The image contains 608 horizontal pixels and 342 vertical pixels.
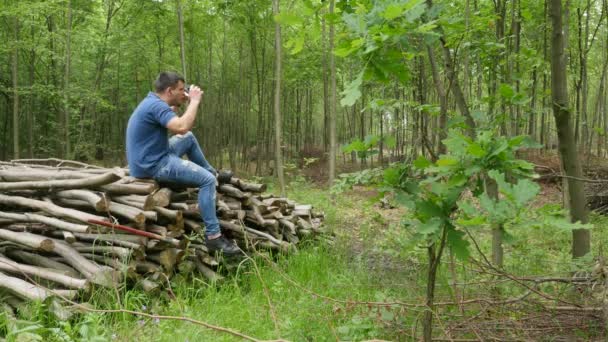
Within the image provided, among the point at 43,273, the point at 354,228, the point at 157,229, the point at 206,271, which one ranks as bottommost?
the point at 354,228

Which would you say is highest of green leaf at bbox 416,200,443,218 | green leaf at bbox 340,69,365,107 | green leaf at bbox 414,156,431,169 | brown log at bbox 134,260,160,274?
green leaf at bbox 340,69,365,107

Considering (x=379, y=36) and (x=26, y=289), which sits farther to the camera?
(x=26, y=289)

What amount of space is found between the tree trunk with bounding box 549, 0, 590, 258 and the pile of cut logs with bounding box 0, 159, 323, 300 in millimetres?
2564

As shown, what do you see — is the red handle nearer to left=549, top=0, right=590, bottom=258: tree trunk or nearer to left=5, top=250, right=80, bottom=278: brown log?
left=5, top=250, right=80, bottom=278: brown log

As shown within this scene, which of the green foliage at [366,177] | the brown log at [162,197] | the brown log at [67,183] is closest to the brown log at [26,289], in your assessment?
the brown log at [67,183]

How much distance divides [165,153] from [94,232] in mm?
1123

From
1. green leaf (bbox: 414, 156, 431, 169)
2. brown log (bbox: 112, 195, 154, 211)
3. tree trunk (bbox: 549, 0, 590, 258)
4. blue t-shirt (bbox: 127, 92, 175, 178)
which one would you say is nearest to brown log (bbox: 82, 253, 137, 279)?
brown log (bbox: 112, 195, 154, 211)

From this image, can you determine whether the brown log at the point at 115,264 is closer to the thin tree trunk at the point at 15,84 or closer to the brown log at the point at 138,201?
the brown log at the point at 138,201

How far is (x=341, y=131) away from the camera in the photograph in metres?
33.8

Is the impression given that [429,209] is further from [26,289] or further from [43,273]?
[43,273]

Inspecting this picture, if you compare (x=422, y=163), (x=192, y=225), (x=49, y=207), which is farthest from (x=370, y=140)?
(x=49, y=207)

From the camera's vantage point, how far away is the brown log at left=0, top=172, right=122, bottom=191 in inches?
182

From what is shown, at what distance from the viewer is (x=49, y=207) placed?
14.9ft

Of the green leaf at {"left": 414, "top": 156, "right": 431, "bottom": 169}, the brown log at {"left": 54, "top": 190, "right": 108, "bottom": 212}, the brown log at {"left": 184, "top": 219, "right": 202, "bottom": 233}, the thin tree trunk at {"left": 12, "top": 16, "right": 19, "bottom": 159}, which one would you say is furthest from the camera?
the thin tree trunk at {"left": 12, "top": 16, "right": 19, "bottom": 159}
